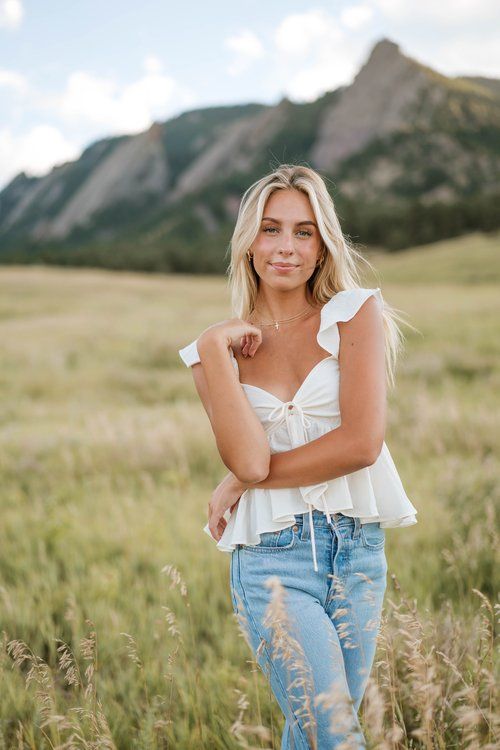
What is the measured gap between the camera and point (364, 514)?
7.89ft

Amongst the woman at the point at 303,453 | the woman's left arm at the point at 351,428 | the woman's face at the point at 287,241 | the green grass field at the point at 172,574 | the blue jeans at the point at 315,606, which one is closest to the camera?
the blue jeans at the point at 315,606

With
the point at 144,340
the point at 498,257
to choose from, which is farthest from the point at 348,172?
the point at 144,340

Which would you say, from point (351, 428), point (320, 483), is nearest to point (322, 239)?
point (351, 428)

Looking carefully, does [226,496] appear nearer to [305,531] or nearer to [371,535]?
[305,531]

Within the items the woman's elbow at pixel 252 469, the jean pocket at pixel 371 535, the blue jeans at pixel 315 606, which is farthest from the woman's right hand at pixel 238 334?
the jean pocket at pixel 371 535

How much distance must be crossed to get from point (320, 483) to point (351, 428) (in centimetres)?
24

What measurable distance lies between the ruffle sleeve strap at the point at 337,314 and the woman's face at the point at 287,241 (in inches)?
9.0

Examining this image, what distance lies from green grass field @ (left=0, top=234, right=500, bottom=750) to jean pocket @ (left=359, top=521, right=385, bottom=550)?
18 cm

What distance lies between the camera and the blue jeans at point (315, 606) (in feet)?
6.97

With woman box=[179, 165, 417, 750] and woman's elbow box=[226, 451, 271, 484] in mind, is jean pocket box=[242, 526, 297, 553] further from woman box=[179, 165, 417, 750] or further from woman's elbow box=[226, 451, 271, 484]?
woman's elbow box=[226, 451, 271, 484]

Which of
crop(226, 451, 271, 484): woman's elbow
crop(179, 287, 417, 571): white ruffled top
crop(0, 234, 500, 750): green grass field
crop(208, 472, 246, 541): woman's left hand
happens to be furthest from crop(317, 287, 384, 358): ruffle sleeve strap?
crop(0, 234, 500, 750): green grass field

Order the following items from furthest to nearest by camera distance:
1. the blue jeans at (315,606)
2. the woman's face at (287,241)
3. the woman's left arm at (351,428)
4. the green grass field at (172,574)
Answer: the woman's face at (287,241), the green grass field at (172,574), the woman's left arm at (351,428), the blue jeans at (315,606)

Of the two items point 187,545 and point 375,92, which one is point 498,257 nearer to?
point 187,545

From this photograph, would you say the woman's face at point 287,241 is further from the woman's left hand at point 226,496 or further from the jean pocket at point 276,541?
the jean pocket at point 276,541
